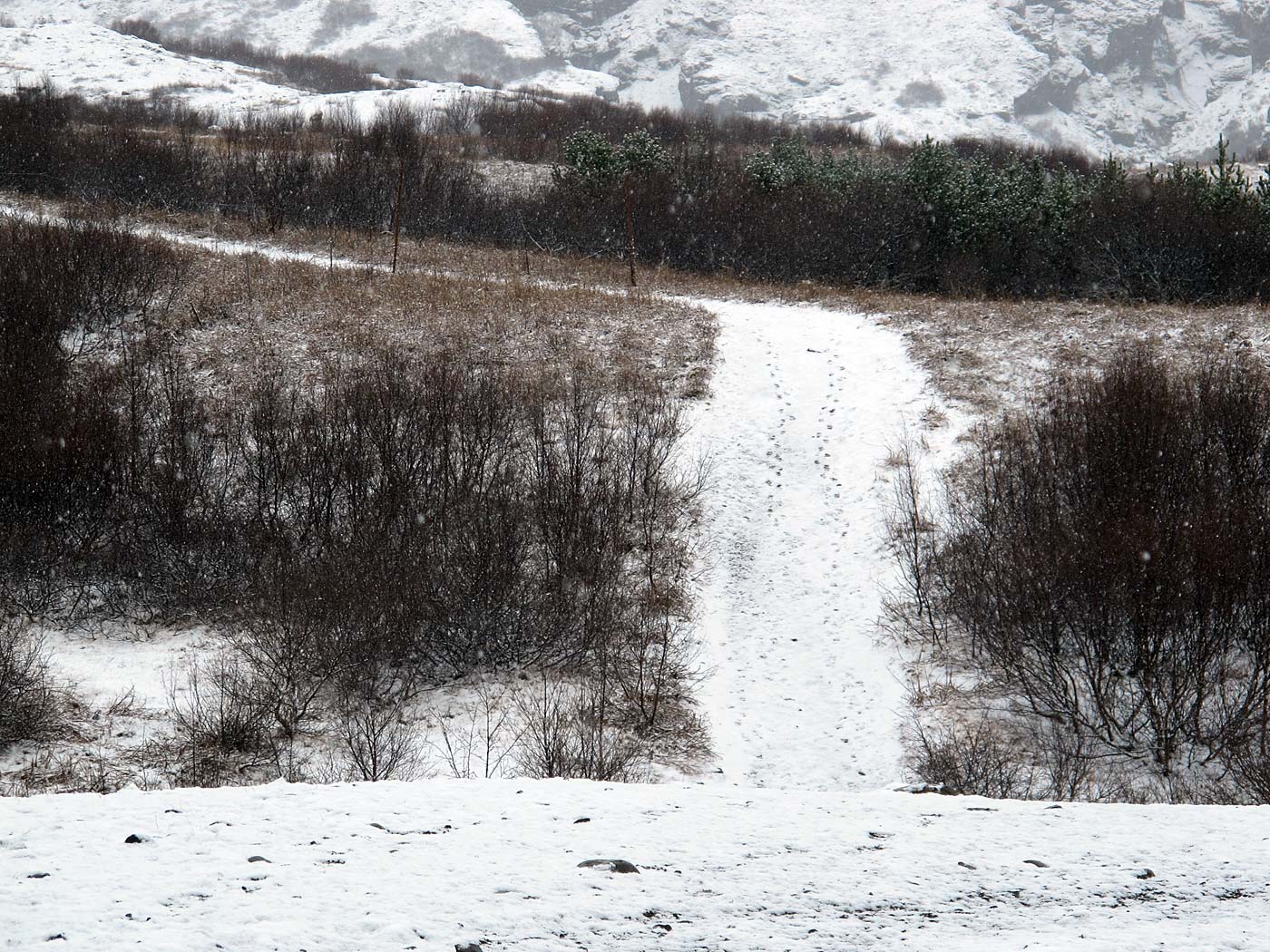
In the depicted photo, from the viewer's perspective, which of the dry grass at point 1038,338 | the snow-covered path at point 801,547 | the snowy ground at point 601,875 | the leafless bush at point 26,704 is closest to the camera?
the snowy ground at point 601,875

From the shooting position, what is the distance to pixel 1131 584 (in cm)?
1142

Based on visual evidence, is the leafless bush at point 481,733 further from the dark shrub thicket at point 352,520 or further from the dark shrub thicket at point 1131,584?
the dark shrub thicket at point 1131,584

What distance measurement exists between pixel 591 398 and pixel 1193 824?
14.9 metres

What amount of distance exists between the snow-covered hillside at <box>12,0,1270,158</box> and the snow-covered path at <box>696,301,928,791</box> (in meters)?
98.7

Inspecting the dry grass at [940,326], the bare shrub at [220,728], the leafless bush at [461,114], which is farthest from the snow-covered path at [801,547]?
the leafless bush at [461,114]

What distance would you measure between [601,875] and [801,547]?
507 inches

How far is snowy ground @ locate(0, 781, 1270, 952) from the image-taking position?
371 centimetres

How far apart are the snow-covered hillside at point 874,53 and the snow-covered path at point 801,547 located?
9874 cm

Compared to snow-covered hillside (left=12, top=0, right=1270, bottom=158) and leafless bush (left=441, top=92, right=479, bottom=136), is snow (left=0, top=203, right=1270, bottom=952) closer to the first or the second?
leafless bush (left=441, top=92, right=479, bottom=136)

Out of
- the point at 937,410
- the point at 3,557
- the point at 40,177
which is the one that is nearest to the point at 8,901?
the point at 3,557

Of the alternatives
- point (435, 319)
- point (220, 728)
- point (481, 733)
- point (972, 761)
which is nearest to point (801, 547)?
point (972, 761)

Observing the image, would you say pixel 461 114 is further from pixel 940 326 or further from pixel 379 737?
pixel 379 737

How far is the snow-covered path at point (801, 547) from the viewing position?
12.3m

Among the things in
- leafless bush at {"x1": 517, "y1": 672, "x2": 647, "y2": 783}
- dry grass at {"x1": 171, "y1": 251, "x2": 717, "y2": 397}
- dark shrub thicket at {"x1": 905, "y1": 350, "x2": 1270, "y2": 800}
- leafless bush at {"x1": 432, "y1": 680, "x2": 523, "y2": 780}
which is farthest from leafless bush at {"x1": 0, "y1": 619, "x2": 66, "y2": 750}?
dark shrub thicket at {"x1": 905, "y1": 350, "x2": 1270, "y2": 800}
